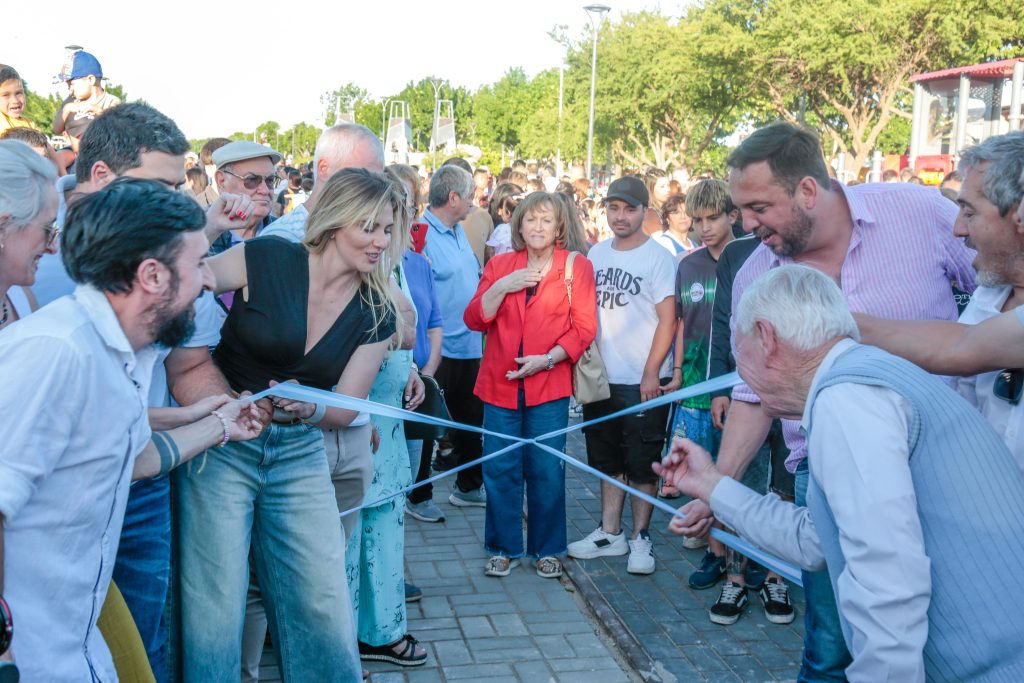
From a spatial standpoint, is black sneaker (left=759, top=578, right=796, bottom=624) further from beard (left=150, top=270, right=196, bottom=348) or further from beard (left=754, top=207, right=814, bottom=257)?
beard (left=150, top=270, right=196, bottom=348)

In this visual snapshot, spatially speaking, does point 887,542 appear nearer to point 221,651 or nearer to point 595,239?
point 221,651

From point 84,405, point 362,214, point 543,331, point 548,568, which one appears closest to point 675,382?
point 543,331

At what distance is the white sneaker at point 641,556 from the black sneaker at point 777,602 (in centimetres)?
72

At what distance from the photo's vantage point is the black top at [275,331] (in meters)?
3.42

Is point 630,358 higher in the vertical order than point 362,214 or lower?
lower

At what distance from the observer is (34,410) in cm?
216

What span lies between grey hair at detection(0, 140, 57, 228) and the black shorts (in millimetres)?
4002

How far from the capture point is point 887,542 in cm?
227

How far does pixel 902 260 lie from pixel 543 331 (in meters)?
2.57

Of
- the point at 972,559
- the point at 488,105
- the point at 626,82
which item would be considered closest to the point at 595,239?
the point at 972,559

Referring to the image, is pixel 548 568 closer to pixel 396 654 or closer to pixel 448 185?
pixel 396 654

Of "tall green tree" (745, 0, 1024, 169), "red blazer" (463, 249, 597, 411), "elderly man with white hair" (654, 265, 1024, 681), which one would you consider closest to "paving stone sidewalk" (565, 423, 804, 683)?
A: "red blazer" (463, 249, 597, 411)

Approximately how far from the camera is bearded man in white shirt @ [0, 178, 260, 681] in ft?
7.16

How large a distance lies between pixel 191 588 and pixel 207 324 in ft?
2.85
